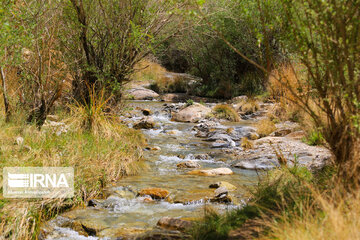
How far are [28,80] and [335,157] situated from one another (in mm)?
6189

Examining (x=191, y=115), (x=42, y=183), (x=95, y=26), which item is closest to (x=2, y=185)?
(x=42, y=183)

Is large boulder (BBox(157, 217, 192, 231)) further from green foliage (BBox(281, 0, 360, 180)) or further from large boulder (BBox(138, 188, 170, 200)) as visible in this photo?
green foliage (BBox(281, 0, 360, 180))

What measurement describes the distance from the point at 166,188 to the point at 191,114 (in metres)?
8.23

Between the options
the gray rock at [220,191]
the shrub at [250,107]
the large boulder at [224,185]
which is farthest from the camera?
the shrub at [250,107]

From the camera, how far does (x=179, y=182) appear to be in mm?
6418

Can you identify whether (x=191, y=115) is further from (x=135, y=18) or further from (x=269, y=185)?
(x=269, y=185)

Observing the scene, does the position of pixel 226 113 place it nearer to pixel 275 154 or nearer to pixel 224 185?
pixel 275 154

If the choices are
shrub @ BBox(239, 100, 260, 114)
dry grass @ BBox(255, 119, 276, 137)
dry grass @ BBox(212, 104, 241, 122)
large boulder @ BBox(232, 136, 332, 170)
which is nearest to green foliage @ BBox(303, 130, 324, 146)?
large boulder @ BBox(232, 136, 332, 170)

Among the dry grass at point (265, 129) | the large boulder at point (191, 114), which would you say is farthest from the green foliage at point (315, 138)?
the large boulder at point (191, 114)

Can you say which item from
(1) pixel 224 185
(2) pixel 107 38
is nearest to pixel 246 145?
(1) pixel 224 185

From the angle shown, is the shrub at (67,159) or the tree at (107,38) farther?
the tree at (107,38)

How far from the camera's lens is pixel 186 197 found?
18.4 ft

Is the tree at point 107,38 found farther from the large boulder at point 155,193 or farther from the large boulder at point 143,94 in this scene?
the large boulder at point 143,94

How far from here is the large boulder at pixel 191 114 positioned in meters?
13.9
